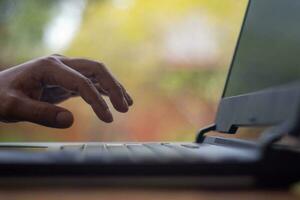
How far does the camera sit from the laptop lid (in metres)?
0.45

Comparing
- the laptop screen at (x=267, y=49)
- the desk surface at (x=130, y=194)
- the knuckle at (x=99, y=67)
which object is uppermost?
the laptop screen at (x=267, y=49)

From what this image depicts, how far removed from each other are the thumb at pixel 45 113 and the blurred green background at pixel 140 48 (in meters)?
1.96

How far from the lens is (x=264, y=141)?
0.37 m

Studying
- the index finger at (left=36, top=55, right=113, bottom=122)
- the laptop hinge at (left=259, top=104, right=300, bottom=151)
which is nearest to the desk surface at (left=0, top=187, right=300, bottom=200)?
the laptop hinge at (left=259, top=104, right=300, bottom=151)

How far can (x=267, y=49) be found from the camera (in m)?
0.62

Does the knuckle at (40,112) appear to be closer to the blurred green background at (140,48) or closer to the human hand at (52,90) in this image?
the human hand at (52,90)

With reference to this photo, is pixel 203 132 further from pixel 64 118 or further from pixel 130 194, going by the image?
pixel 130 194

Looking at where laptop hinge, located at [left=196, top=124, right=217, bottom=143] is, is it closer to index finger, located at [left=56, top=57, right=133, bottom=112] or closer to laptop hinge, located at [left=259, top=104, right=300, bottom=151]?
index finger, located at [left=56, top=57, right=133, bottom=112]

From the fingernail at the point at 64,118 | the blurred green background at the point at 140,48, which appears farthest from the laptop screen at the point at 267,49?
the blurred green background at the point at 140,48

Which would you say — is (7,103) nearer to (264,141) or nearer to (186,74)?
(264,141)

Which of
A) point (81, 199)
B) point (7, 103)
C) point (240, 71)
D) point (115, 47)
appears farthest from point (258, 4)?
point (115, 47)

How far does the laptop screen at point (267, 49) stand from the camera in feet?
1.75

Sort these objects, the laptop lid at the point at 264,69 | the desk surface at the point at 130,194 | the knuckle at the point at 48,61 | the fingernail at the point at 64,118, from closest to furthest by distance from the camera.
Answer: the desk surface at the point at 130,194 → the laptop lid at the point at 264,69 → the fingernail at the point at 64,118 → the knuckle at the point at 48,61

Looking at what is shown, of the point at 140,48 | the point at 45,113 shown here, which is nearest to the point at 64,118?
the point at 45,113
